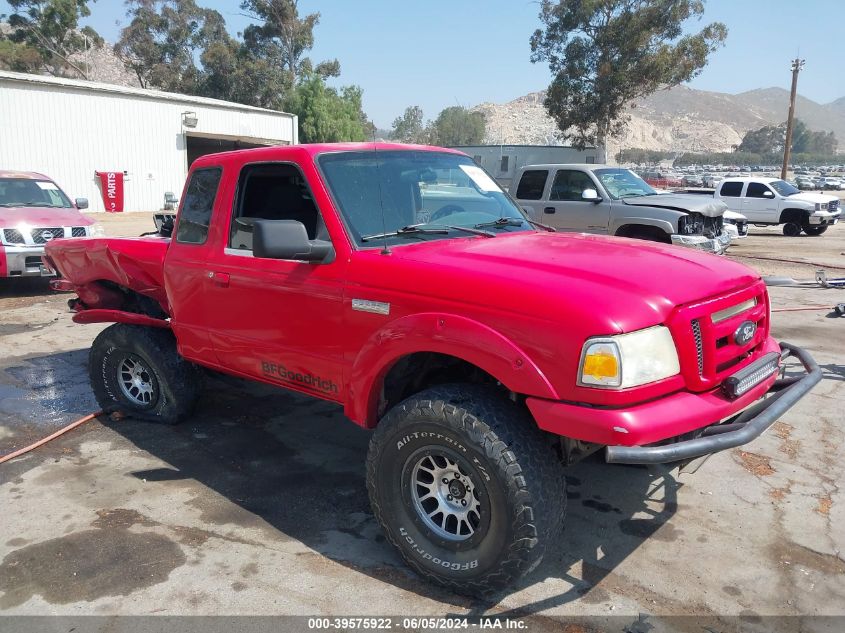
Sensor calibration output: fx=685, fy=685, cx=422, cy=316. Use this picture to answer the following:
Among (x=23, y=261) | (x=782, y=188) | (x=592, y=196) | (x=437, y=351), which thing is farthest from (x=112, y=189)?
(x=437, y=351)

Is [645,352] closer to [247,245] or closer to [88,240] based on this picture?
[247,245]

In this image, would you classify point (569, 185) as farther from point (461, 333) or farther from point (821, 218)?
point (821, 218)

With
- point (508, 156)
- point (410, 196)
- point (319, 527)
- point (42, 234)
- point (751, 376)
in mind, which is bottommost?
point (319, 527)

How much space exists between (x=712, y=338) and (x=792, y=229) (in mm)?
20783

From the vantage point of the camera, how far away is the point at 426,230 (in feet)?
12.1

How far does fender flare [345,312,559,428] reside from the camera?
2736 millimetres

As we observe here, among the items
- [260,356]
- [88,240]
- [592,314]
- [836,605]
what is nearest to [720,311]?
[592,314]

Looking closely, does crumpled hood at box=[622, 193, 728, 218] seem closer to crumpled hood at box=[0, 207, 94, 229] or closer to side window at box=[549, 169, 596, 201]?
side window at box=[549, 169, 596, 201]

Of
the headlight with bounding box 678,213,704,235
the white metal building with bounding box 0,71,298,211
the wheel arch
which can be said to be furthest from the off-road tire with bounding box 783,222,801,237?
the white metal building with bounding box 0,71,298,211

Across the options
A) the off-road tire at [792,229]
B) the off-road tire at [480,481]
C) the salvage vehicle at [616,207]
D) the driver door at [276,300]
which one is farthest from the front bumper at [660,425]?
the off-road tire at [792,229]

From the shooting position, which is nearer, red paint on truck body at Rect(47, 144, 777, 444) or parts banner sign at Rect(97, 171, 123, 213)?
red paint on truck body at Rect(47, 144, 777, 444)

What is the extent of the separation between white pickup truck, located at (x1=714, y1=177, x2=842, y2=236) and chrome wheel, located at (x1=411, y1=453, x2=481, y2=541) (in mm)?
19663

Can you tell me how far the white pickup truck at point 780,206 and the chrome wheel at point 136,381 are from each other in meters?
19.0

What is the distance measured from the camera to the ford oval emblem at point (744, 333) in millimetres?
3080
